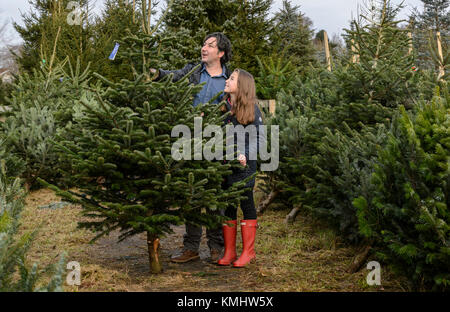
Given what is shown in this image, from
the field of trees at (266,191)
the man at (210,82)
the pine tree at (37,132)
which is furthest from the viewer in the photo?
the pine tree at (37,132)

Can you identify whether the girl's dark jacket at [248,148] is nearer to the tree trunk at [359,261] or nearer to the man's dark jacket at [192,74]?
the man's dark jacket at [192,74]

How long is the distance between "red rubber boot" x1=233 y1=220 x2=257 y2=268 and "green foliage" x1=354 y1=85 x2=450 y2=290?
3.89 feet

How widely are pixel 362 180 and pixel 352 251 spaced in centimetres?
98

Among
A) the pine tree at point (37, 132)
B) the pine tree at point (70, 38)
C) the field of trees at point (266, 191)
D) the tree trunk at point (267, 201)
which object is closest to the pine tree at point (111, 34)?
the pine tree at point (70, 38)

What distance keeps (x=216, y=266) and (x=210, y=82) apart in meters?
1.83

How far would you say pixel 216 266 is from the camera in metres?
4.12

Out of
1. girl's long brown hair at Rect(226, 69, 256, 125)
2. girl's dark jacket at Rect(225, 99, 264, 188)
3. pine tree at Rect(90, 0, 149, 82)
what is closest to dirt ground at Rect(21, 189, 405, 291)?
girl's dark jacket at Rect(225, 99, 264, 188)

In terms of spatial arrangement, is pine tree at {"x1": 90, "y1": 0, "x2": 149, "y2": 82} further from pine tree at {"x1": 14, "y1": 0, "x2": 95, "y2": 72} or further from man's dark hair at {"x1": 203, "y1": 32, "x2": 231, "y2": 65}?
man's dark hair at {"x1": 203, "y1": 32, "x2": 231, "y2": 65}

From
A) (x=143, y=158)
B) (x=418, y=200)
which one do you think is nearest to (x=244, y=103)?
(x=143, y=158)

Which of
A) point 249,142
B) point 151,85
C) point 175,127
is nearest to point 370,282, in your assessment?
point 249,142

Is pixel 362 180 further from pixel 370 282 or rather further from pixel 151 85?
pixel 151 85

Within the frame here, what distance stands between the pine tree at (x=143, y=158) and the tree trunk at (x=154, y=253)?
12 millimetres

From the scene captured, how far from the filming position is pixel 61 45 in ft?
36.2

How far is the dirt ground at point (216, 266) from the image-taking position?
3.42m
